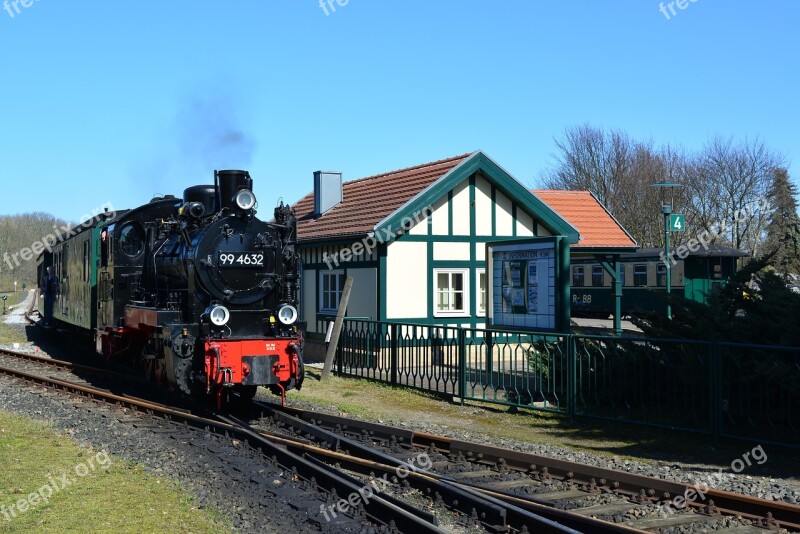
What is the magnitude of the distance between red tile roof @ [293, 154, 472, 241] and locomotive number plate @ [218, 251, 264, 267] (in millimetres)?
6217

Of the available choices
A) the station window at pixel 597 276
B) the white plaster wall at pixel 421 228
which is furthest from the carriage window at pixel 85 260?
the station window at pixel 597 276

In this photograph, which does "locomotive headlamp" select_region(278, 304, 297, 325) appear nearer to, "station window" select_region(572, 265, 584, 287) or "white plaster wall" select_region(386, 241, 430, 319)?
"white plaster wall" select_region(386, 241, 430, 319)

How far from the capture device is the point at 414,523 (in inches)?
244

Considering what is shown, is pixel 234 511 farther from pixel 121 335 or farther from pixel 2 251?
pixel 2 251

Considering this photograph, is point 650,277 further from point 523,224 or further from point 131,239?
point 131,239

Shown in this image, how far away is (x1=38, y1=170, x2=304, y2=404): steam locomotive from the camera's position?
11.3m

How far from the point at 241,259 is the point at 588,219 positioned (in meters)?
15.9

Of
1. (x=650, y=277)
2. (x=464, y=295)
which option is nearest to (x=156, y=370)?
(x=464, y=295)

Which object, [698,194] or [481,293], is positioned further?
[698,194]

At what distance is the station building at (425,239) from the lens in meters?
18.7

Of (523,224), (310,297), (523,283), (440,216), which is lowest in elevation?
(310,297)

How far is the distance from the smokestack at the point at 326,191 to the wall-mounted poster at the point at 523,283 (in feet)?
25.8

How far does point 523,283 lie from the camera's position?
14.8 m

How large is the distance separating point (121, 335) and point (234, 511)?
27.7 ft
